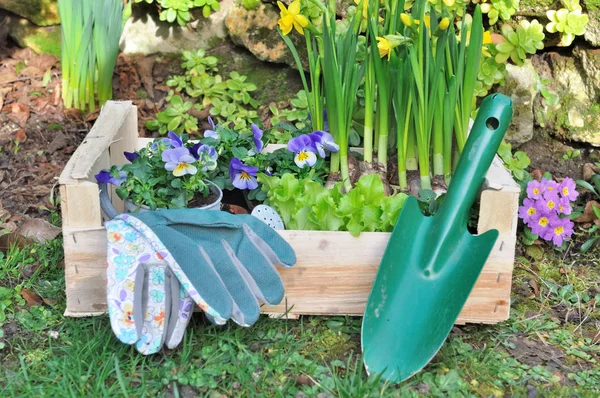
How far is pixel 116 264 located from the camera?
63.1 inches

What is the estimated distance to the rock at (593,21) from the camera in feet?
8.33

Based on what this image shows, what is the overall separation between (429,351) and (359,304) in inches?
10.1

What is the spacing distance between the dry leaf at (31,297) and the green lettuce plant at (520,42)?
161 centimetres

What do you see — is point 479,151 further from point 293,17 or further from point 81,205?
point 81,205

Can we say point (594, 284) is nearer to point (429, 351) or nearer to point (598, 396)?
point (598, 396)

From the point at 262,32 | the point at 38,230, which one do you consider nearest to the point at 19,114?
the point at 38,230

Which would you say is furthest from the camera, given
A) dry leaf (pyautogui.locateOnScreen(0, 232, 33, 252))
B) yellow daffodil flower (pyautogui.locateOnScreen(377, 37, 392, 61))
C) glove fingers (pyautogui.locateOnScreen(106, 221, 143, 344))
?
dry leaf (pyautogui.locateOnScreen(0, 232, 33, 252))

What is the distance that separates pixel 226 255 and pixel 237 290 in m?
0.08

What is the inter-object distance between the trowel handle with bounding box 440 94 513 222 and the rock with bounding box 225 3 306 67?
1.23m

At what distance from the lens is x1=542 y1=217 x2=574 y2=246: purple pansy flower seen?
2.17m

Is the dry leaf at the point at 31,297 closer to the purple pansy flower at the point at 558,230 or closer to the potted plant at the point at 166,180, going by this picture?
the potted plant at the point at 166,180

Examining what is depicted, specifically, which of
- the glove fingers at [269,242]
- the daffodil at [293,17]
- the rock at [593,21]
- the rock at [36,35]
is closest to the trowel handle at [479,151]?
the glove fingers at [269,242]

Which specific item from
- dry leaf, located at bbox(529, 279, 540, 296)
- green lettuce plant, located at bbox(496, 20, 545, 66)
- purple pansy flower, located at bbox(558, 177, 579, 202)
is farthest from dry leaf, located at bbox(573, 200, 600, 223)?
green lettuce plant, located at bbox(496, 20, 545, 66)

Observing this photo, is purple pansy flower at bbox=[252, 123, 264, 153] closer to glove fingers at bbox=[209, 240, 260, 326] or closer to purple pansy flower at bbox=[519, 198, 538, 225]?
glove fingers at bbox=[209, 240, 260, 326]
